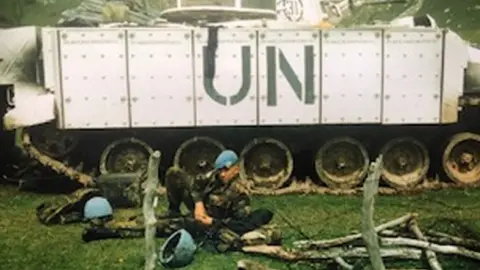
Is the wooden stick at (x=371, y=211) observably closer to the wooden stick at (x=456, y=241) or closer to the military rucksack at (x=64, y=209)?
the wooden stick at (x=456, y=241)

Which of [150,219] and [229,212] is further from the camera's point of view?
[229,212]

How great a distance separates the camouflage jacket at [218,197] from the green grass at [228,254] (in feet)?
1.06

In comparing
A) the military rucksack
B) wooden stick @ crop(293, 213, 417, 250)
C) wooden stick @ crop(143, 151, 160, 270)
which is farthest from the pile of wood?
the military rucksack

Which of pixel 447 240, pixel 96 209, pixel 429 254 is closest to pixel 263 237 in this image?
pixel 429 254

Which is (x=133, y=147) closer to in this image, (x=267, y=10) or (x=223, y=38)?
(x=223, y=38)

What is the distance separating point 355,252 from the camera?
3.70 m

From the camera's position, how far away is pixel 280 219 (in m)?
4.53

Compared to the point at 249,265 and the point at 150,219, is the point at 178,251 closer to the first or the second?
the point at 150,219

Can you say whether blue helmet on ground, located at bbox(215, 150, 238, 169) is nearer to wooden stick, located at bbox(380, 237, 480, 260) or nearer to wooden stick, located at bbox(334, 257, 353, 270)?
wooden stick, located at bbox(334, 257, 353, 270)

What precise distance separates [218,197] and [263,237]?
1.23 ft

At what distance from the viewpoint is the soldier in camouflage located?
12.8 ft

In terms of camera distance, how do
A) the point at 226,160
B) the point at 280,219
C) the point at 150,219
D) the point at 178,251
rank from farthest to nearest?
the point at 280,219 < the point at 226,160 < the point at 178,251 < the point at 150,219

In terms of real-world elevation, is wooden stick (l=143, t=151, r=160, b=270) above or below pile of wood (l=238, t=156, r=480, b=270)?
above

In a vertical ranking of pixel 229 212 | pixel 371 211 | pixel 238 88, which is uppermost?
pixel 238 88
